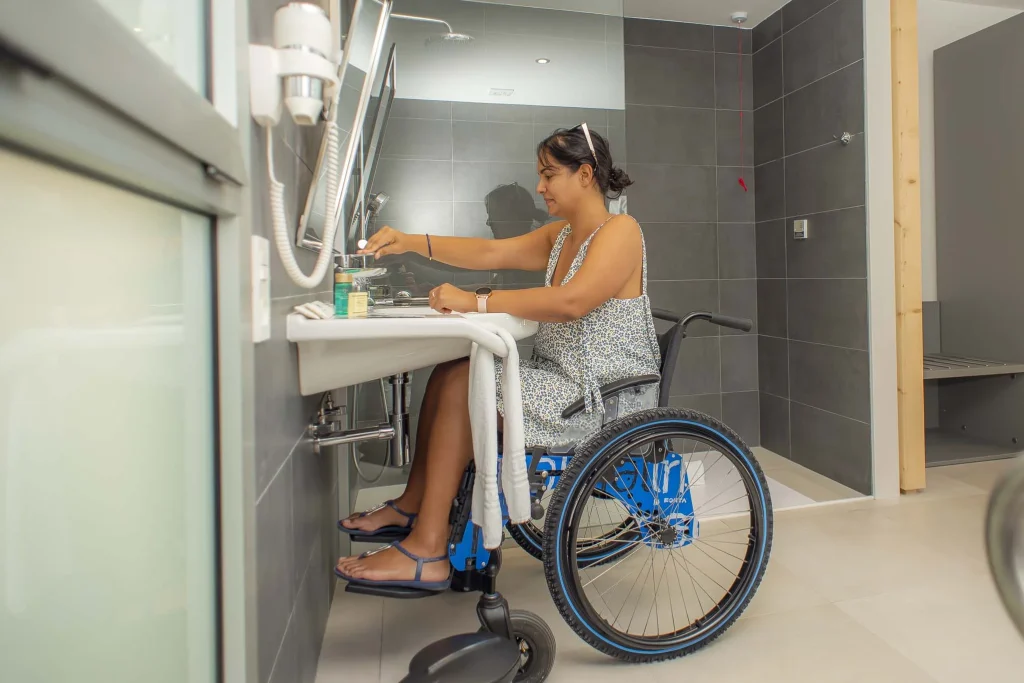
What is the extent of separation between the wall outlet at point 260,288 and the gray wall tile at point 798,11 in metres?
2.84

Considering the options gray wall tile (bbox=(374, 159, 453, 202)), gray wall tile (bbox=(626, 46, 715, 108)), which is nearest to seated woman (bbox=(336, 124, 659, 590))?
gray wall tile (bbox=(374, 159, 453, 202))

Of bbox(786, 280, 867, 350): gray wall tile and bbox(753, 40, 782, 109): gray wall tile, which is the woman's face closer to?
bbox(786, 280, 867, 350): gray wall tile

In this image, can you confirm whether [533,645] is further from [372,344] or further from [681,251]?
[681,251]

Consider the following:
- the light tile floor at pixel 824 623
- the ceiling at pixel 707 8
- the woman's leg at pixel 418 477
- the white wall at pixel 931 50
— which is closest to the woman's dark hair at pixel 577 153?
the woman's leg at pixel 418 477

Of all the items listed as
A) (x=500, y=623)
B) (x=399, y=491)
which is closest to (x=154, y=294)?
(x=500, y=623)

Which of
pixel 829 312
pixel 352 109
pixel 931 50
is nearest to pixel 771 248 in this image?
pixel 829 312

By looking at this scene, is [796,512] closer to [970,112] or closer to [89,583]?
[970,112]

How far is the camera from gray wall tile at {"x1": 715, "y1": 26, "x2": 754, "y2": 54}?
343 centimetres

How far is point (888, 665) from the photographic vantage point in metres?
1.55

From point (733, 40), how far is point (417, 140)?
214 centimetres

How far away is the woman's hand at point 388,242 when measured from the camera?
1.96 meters

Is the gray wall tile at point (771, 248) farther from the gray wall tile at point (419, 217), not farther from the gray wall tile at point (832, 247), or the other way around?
the gray wall tile at point (419, 217)

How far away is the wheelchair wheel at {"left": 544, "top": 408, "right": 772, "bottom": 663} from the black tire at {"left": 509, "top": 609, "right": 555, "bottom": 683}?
9 centimetres

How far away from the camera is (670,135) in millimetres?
3381
